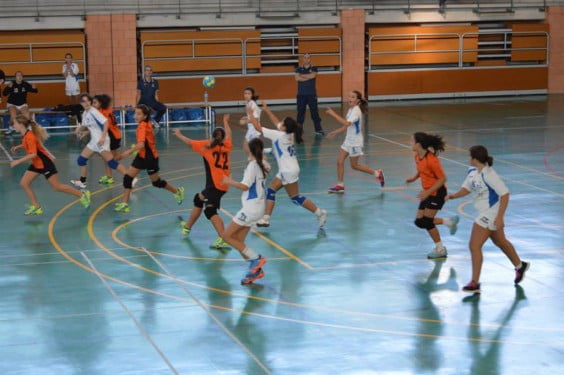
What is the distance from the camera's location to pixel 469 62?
38406 millimetres

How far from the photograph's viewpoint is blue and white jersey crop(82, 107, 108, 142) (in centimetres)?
1805

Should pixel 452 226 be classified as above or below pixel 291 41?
below

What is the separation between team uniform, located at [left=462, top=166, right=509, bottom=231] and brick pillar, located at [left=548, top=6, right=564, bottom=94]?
29.4 m

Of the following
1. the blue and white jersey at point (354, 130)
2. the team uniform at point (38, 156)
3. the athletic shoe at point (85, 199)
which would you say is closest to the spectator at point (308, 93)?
the blue and white jersey at point (354, 130)

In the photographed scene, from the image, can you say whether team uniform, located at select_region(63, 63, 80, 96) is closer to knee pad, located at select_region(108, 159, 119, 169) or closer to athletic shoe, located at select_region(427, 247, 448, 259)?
knee pad, located at select_region(108, 159, 119, 169)

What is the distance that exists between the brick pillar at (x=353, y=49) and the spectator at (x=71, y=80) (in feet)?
36.6

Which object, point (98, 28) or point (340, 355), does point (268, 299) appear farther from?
point (98, 28)

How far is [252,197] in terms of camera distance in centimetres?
1183

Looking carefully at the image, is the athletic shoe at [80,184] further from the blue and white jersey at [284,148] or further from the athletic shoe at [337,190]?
the blue and white jersey at [284,148]

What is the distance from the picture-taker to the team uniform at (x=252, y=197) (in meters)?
11.8

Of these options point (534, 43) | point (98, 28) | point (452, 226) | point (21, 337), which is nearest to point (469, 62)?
point (534, 43)

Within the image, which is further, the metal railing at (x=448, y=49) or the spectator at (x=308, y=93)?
the metal railing at (x=448, y=49)

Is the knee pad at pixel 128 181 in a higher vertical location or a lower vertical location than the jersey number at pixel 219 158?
Answer: lower

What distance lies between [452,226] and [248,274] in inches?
134
